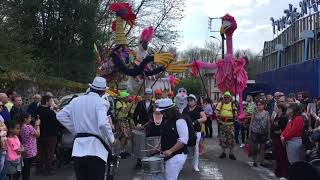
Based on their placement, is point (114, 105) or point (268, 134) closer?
point (268, 134)

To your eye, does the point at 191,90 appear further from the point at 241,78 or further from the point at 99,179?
the point at 99,179

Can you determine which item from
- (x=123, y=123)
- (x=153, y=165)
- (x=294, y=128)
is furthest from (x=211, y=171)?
(x=153, y=165)

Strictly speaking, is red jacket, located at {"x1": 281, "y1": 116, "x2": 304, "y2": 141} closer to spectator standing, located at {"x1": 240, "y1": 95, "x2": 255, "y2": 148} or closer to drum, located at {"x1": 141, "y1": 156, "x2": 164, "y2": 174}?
drum, located at {"x1": 141, "y1": 156, "x2": 164, "y2": 174}

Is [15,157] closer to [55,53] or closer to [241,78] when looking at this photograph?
[241,78]

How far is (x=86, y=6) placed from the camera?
3080cm

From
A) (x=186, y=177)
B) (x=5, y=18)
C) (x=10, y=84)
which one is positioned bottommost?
(x=186, y=177)

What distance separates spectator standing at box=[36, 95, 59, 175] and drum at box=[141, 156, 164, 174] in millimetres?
4896

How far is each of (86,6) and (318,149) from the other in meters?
22.9

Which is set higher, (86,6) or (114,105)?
(86,6)

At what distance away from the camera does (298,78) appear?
20641 millimetres

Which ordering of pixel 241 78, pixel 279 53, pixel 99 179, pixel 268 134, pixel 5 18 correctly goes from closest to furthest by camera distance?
1. pixel 99 179
2. pixel 268 134
3. pixel 241 78
4. pixel 5 18
5. pixel 279 53

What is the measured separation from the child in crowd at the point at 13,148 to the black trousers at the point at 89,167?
267cm

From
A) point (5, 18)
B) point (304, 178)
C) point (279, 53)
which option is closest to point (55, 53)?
point (5, 18)

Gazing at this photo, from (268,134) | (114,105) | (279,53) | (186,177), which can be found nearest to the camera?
(186,177)
